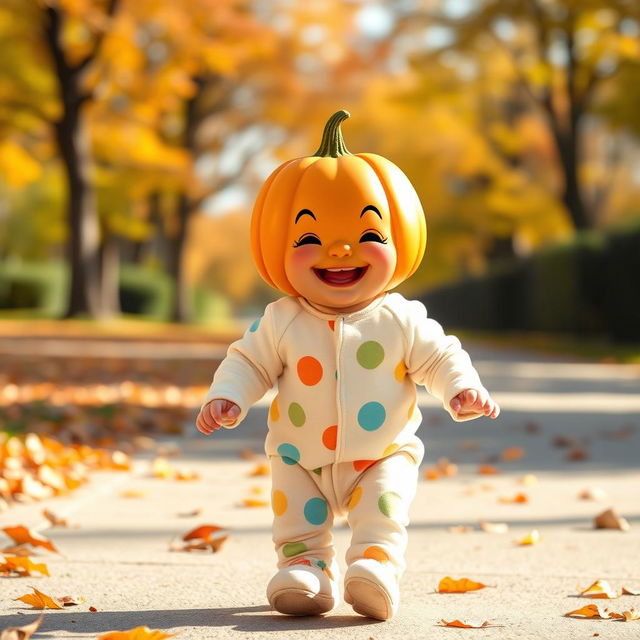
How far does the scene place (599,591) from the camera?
9.57 feet

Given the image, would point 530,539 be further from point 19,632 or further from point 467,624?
point 19,632

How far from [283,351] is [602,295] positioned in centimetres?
1615

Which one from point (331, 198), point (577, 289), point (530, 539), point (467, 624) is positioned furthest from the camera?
point (577, 289)

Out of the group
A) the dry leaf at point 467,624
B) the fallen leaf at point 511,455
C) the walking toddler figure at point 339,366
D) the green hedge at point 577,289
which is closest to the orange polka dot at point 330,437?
the walking toddler figure at point 339,366

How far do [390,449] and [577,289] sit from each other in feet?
55.6

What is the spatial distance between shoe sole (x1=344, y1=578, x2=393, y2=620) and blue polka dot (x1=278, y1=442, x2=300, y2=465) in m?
0.41

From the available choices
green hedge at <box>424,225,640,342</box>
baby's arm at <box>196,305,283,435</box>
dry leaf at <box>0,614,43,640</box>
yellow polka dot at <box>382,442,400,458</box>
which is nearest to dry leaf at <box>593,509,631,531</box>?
yellow polka dot at <box>382,442,400,458</box>

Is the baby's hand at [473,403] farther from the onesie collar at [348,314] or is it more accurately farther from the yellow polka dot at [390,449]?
the onesie collar at [348,314]

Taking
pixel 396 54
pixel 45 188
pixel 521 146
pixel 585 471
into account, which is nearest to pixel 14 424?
pixel 585 471

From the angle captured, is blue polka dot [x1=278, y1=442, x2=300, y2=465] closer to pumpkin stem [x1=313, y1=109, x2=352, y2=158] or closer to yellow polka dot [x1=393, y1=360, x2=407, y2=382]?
yellow polka dot [x1=393, y1=360, x2=407, y2=382]

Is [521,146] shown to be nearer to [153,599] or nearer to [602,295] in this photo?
[602,295]

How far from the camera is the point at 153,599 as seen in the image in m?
2.85

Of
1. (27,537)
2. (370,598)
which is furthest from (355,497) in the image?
(27,537)

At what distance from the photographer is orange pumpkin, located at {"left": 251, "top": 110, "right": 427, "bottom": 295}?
9.65 ft
